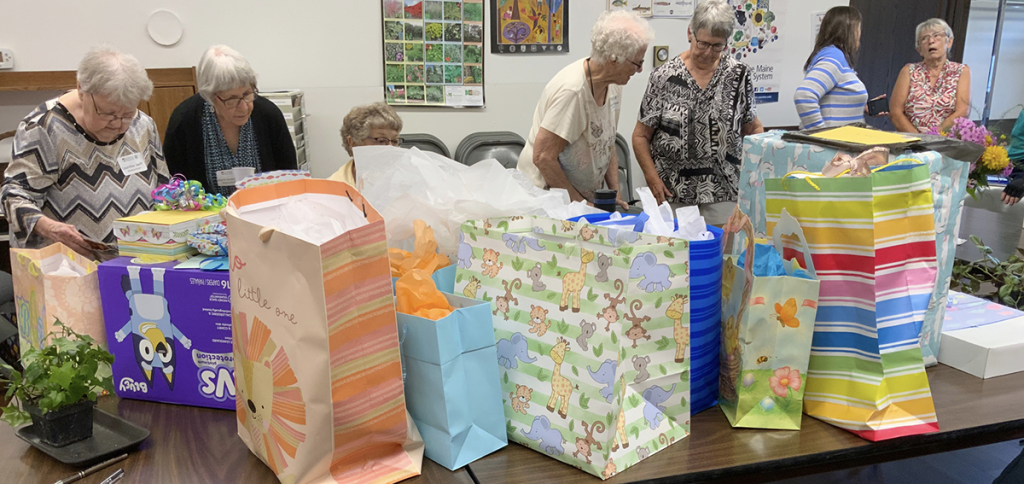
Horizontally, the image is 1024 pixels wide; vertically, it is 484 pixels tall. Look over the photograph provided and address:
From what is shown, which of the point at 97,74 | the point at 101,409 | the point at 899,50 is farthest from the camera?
the point at 899,50

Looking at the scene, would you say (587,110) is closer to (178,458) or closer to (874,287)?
(874,287)

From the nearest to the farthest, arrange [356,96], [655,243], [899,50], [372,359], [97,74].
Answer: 1. [372,359]
2. [655,243]
3. [97,74]
4. [356,96]
5. [899,50]

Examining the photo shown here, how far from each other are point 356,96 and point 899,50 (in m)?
4.08

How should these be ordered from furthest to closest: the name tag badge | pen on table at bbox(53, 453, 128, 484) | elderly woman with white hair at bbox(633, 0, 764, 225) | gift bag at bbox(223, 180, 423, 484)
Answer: elderly woman with white hair at bbox(633, 0, 764, 225) < the name tag badge < pen on table at bbox(53, 453, 128, 484) < gift bag at bbox(223, 180, 423, 484)

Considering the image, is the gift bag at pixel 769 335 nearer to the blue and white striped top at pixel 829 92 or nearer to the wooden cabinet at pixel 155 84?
the blue and white striped top at pixel 829 92

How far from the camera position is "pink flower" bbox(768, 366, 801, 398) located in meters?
1.13

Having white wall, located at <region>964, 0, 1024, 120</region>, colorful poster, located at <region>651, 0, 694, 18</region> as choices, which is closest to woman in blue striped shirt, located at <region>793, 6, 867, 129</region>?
colorful poster, located at <region>651, 0, 694, 18</region>

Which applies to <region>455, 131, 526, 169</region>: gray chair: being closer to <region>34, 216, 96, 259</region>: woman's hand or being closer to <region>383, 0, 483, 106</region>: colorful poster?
<region>383, 0, 483, 106</region>: colorful poster

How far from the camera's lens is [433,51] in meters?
3.95

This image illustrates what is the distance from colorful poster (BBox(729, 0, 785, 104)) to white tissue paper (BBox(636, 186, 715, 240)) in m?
3.70

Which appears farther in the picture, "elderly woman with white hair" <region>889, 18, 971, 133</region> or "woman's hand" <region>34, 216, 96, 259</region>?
"elderly woman with white hair" <region>889, 18, 971, 133</region>

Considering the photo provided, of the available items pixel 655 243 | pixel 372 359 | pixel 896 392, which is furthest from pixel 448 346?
pixel 896 392

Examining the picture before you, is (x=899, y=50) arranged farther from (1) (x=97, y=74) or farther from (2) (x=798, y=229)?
(1) (x=97, y=74)

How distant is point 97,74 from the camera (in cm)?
193
